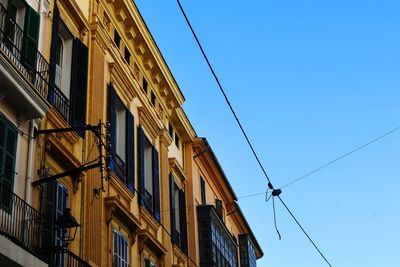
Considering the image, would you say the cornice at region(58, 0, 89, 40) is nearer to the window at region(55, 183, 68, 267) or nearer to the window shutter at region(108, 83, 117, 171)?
the window shutter at region(108, 83, 117, 171)

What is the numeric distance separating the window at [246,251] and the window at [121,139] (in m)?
16.0

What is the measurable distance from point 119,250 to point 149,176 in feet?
15.3

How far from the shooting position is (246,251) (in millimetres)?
34844

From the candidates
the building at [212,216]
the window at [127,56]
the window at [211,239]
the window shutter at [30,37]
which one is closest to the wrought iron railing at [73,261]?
the window shutter at [30,37]

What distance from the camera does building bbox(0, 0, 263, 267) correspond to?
12.7m

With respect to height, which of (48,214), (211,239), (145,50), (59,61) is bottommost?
(48,214)

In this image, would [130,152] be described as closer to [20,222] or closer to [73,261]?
[73,261]

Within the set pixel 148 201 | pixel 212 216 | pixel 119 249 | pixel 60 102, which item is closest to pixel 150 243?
pixel 148 201

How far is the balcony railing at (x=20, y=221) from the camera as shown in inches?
459

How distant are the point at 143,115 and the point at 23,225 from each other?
982cm

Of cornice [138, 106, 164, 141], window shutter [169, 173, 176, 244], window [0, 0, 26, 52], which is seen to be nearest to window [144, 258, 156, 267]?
window shutter [169, 173, 176, 244]

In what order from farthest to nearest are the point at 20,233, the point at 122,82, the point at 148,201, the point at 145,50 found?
the point at 145,50
the point at 148,201
the point at 122,82
the point at 20,233

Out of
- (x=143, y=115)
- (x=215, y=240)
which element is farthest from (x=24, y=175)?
(x=215, y=240)

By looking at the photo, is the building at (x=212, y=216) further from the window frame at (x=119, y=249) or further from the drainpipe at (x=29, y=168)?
the drainpipe at (x=29, y=168)
